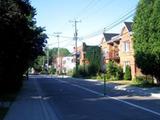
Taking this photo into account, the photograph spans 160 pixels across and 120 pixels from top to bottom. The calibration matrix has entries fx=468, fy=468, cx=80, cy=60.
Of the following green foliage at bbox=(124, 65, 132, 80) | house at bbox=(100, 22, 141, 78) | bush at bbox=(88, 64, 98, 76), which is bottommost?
green foliage at bbox=(124, 65, 132, 80)

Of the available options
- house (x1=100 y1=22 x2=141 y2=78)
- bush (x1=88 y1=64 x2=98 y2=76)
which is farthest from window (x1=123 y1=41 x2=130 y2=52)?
bush (x1=88 y1=64 x2=98 y2=76)

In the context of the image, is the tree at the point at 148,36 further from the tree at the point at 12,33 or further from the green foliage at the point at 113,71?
the green foliage at the point at 113,71

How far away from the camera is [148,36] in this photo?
143 ft

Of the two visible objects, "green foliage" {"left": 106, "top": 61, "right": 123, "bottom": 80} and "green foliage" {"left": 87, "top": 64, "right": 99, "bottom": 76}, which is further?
"green foliage" {"left": 87, "top": 64, "right": 99, "bottom": 76}

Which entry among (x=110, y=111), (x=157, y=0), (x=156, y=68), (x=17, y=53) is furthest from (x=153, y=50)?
(x=110, y=111)

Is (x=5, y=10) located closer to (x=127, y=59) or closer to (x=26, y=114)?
(x=26, y=114)

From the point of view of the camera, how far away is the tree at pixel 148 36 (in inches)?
1670

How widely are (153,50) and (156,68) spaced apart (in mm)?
1781

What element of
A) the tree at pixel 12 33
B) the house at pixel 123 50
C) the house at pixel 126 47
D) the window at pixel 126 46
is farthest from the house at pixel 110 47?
the tree at pixel 12 33

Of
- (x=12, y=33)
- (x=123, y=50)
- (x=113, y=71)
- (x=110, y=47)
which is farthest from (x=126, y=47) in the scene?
(x=12, y=33)

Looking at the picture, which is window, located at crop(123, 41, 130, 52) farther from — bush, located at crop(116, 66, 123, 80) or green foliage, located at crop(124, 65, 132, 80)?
green foliage, located at crop(124, 65, 132, 80)

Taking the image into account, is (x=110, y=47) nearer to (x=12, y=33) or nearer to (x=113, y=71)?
(x=113, y=71)

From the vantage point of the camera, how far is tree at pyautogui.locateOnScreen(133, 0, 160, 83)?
4241 cm

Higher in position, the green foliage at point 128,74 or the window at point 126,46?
the window at point 126,46
